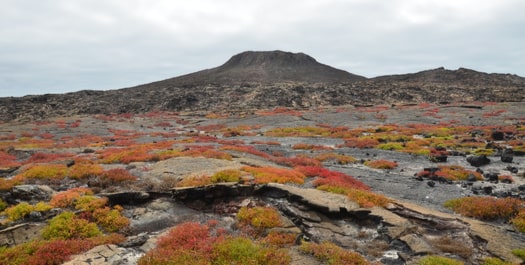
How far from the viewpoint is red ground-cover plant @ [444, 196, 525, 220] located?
15922 mm

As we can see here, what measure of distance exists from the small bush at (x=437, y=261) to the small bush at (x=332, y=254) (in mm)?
1980

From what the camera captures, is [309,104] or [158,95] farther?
[158,95]

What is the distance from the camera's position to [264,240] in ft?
41.0

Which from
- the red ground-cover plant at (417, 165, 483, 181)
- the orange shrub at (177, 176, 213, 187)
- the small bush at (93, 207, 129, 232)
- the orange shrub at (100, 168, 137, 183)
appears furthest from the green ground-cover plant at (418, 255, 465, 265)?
the orange shrub at (100, 168, 137, 183)

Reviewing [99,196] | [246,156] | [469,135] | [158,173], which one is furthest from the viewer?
[469,135]

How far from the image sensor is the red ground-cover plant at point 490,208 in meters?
15.9

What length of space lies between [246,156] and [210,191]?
13863mm

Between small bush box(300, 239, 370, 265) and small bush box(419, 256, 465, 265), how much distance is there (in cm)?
198

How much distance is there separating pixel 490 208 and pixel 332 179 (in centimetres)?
855

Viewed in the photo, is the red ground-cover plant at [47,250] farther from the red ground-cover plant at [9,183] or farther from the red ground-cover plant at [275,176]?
the red ground-cover plant at [275,176]

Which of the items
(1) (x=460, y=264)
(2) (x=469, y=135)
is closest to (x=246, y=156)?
(1) (x=460, y=264)

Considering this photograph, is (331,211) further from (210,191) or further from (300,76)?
(300,76)

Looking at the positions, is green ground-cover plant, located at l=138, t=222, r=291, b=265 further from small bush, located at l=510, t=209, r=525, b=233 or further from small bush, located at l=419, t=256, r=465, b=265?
small bush, located at l=510, t=209, r=525, b=233

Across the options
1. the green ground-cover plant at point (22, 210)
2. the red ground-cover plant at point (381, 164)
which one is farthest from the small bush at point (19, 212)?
the red ground-cover plant at point (381, 164)
